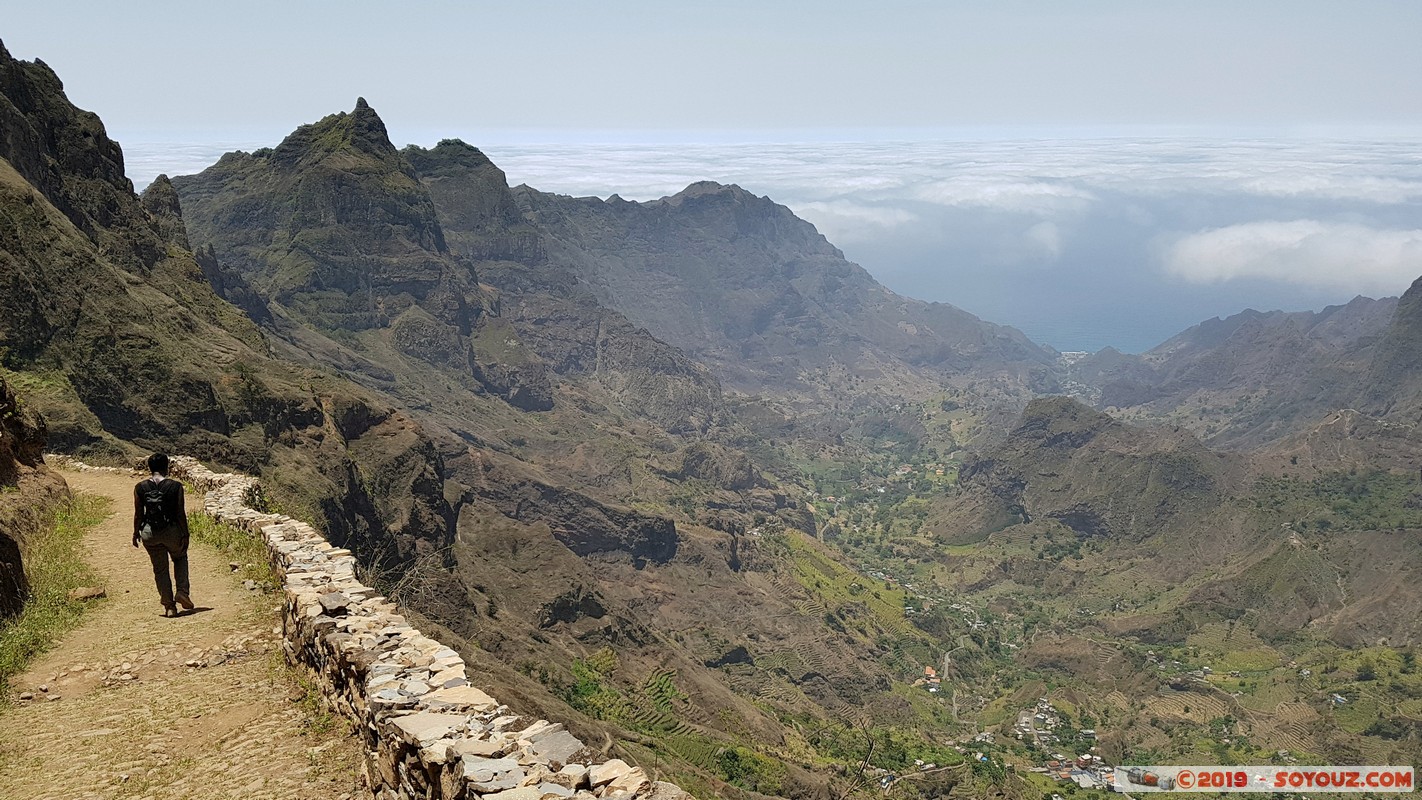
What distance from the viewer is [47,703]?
1483 cm

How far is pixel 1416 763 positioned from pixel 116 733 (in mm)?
154461

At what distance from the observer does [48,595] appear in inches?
730

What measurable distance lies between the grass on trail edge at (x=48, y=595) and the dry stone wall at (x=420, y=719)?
432 centimetres

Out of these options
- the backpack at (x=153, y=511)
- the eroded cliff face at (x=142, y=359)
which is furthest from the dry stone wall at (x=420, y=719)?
the eroded cliff face at (x=142, y=359)

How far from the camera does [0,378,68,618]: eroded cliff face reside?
57.4 ft

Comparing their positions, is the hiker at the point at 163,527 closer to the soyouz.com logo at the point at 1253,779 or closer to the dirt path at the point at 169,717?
the dirt path at the point at 169,717

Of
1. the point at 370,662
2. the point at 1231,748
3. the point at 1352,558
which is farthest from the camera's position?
the point at 1352,558

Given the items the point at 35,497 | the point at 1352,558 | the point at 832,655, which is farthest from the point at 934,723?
the point at 35,497

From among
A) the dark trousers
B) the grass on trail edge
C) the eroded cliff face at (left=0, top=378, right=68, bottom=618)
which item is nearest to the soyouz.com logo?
the dark trousers

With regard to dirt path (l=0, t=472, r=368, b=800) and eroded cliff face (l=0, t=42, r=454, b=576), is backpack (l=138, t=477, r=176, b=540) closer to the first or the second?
dirt path (l=0, t=472, r=368, b=800)

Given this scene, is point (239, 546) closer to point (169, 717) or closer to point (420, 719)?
point (169, 717)

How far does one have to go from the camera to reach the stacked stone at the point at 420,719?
10.2 metres

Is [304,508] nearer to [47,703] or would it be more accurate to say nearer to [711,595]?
[47,703]

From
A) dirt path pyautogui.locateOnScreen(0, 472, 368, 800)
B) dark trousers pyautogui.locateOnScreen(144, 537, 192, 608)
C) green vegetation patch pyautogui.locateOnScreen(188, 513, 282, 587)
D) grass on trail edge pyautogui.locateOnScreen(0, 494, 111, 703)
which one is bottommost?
green vegetation patch pyautogui.locateOnScreen(188, 513, 282, 587)
